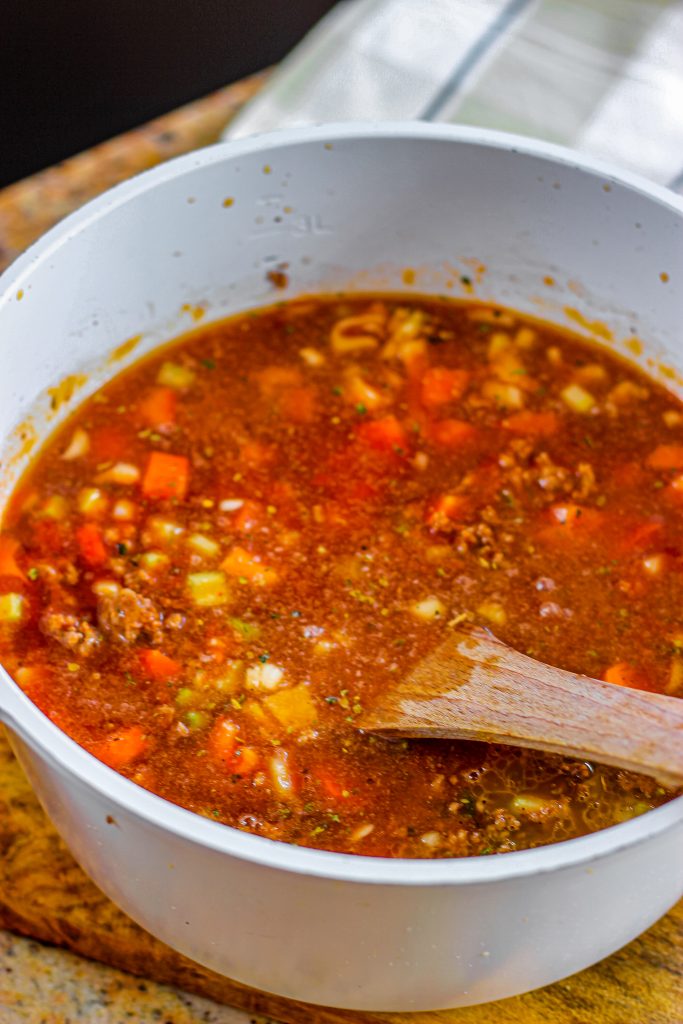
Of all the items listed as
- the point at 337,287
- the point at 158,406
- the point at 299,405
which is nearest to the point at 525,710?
the point at 299,405

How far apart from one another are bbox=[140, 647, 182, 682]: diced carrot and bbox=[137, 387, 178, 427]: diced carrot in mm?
549

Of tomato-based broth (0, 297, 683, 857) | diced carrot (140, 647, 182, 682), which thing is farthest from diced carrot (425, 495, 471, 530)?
diced carrot (140, 647, 182, 682)

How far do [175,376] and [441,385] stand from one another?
1.73ft

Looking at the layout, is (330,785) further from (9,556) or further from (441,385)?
(441,385)

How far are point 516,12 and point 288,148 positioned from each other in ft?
→ 3.75

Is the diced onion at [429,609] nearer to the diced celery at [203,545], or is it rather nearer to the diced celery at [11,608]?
the diced celery at [203,545]

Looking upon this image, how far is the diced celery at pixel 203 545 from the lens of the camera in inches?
82.2

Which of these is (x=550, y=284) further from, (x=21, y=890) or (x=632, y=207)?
(x=21, y=890)

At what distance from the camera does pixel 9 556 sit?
6.89 ft

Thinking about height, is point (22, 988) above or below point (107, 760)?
below

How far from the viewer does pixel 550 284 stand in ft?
8.07

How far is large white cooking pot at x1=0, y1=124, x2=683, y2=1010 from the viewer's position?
1.36 meters

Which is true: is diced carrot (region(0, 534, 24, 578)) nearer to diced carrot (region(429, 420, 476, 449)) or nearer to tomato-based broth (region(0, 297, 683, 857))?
tomato-based broth (region(0, 297, 683, 857))

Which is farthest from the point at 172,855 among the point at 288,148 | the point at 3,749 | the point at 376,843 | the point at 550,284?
the point at 550,284
